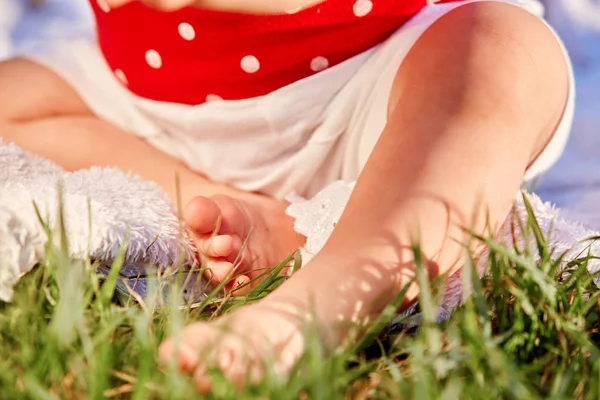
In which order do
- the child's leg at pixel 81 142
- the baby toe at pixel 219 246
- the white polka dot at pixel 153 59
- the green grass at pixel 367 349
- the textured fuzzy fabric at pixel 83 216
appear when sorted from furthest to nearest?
the white polka dot at pixel 153 59 → the child's leg at pixel 81 142 → the baby toe at pixel 219 246 → the textured fuzzy fabric at pixel 83 216 → the green grass at pixel 367 349

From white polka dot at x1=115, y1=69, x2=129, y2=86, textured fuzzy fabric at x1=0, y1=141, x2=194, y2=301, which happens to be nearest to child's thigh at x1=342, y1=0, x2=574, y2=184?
textured fuzzy fabric at x1=0, y1=141, x2=194, y2=301

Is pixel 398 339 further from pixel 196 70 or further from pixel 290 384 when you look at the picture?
pixel 196 70

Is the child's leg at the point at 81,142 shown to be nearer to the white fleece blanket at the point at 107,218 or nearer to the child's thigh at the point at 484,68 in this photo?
the white fleece blanket at the point at 107,218

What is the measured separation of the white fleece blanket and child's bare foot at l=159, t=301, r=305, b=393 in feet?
0.52

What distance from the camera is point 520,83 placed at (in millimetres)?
693

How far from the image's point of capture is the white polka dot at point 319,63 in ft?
2.91

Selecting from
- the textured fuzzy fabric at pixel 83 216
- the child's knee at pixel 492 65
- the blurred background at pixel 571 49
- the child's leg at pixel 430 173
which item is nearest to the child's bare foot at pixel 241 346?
the child's leg at pixel 430 173

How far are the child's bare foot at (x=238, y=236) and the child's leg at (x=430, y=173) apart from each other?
0.13m

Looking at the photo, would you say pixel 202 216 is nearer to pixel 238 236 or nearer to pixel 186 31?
pixel 238 236

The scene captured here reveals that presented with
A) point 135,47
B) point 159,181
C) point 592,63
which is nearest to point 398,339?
point 159,181

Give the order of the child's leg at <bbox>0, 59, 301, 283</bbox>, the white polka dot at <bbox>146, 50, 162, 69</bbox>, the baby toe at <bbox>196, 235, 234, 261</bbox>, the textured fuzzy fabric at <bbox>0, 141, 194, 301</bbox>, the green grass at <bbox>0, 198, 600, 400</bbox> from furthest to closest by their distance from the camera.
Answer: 1. the white polka dot at <bbox>146, 50, 162, 69</bbox>
2. the child's leg at <bbox>0, 59, 301, 283</bbox>
3. the baby toe at <bbox>196, 235, 234, 261</bbox>
4. the textured fuzzy fabric at <bbox>0, 141, 194, 301</bbox>
5. the green grass at <bbox>0, 198, 600, 400</bbox>

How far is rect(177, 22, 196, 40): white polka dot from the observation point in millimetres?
905

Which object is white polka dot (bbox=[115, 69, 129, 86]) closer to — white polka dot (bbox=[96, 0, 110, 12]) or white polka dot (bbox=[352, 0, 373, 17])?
white polka dot (bbox=[96, 0, 110, 12])

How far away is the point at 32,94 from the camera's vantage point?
100 centimetres
